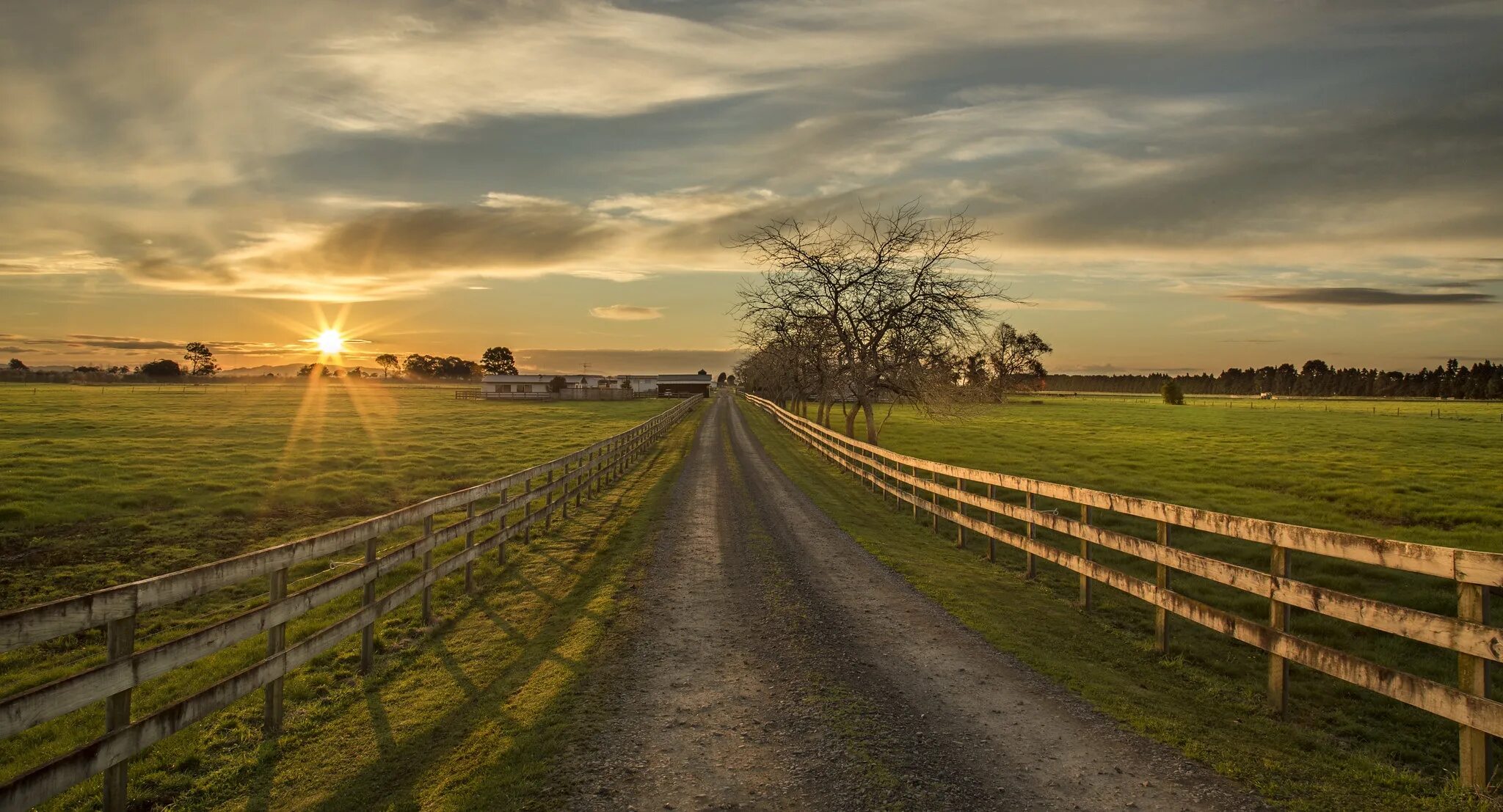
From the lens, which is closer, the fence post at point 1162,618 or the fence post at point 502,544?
the fence post at point 1162,618

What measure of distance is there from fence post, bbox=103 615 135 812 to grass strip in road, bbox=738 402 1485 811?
6.19 meters

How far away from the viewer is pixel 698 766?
5.03m

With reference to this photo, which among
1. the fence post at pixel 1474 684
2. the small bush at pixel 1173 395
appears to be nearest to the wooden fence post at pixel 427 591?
the fence post at pixel 1474 684

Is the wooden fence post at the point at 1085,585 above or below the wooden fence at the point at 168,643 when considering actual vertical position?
below

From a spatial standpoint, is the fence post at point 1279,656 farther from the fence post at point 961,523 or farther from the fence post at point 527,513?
the fence post at point 527,513

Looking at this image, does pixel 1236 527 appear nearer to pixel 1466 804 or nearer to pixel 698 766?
pixel 1466 804

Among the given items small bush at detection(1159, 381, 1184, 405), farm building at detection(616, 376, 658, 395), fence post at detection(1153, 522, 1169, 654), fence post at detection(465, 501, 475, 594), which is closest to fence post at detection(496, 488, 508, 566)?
fence post at detection(465, 501, 475, 594)

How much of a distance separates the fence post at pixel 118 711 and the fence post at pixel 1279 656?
320 inches


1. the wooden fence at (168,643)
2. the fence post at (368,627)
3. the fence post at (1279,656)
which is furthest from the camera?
the fence post at (368,627)

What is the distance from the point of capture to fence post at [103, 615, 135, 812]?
4344 millimetres

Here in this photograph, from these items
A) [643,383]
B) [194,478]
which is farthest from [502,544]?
[643,383]

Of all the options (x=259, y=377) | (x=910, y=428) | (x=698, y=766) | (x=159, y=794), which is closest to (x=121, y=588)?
(x=159, y=794)

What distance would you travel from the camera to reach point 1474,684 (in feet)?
15.8

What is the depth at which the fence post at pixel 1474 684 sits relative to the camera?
4730mm
